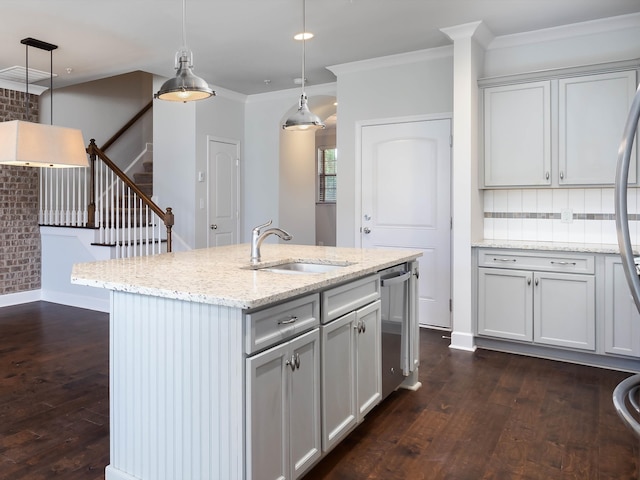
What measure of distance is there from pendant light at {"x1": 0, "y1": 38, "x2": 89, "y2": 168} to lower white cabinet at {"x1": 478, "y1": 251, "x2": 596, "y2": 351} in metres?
3.30

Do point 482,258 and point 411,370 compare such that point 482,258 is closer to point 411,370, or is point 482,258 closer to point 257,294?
point 411,370

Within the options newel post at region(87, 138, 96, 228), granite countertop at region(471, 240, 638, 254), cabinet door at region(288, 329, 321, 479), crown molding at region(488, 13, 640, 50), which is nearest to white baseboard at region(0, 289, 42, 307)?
newel post at region(87, 138, 96, 228)

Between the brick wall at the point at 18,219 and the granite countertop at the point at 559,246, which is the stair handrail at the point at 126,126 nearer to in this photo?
the brick wall at the point at 18,219

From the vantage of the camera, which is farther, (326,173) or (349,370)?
(326,173)

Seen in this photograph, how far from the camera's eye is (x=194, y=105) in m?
5.52

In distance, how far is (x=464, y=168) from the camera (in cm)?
394

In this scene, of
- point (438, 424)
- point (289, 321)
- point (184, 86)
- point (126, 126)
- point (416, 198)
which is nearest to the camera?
point (289, 321)

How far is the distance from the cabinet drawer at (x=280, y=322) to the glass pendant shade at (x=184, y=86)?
1242 mm

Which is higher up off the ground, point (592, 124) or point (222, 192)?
point (592, 124)

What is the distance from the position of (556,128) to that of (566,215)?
76 centimetres

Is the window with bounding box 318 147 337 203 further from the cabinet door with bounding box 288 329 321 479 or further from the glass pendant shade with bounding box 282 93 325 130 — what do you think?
the cabinet door with bounding box 288 329 321 479

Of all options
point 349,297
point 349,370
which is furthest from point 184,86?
point 349,370

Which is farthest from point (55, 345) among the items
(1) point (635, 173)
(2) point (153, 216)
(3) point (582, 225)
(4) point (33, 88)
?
(1) point (635, 173)

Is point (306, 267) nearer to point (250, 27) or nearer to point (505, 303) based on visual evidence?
point (505, 303)
